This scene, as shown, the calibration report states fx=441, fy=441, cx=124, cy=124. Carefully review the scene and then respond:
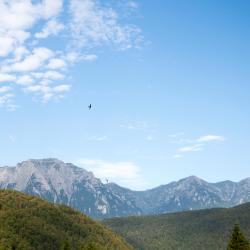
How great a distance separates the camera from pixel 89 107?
7762cm

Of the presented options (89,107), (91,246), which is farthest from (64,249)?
(89,107)

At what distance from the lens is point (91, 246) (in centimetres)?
7562

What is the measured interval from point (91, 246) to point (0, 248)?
839 inches

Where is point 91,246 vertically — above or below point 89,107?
below

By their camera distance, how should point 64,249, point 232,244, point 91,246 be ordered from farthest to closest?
point 64,249, point 91,246, point 232,244

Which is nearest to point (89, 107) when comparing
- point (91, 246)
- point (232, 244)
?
point (91, 246)

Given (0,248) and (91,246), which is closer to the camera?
(91,246)

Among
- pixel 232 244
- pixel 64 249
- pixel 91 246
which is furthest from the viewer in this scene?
pixel 64 249

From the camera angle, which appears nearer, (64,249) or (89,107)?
(89,107)

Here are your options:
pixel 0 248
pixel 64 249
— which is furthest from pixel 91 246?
pixel 0 248

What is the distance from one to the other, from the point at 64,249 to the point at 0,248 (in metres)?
13.2

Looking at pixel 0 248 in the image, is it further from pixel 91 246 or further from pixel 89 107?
pixel 89 107

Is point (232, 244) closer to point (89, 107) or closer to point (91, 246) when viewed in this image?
point (91, 246)

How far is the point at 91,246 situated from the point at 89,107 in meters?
24.0
